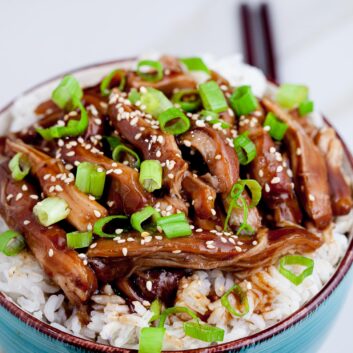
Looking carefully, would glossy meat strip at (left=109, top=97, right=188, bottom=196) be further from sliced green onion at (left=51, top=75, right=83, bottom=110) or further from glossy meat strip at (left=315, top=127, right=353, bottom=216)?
glossy meat strip at (left=315, top=127, right=353, bottom=216)

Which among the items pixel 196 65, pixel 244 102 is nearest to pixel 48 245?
pixel 244 102

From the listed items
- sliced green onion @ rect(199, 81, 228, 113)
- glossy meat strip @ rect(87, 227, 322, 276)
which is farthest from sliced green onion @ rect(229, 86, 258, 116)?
glossy meat strip @ rect(87, 227, 322, 276)

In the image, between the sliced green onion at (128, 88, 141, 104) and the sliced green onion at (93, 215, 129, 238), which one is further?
the sliced green onion at (128, 88, 141, 104)

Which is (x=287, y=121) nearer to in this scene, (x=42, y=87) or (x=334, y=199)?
(x=334, y=199)

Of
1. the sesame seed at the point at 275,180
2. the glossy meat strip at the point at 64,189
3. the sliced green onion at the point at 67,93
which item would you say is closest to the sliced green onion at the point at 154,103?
the sliced green onion at the point at 67,93

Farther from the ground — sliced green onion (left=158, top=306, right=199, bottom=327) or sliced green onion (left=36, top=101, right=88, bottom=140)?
sliced green onion (left=36, top=101, right=88, bottom=140)

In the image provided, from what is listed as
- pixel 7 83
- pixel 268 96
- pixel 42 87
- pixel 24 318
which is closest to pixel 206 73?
pixel 268 96

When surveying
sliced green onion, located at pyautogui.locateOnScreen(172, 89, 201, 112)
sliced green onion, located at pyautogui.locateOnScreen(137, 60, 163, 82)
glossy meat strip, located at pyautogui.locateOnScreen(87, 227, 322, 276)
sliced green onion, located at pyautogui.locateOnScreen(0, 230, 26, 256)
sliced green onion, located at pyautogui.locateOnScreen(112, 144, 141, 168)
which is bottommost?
glossy meat strip, located at pyautogui.locateOnScreen(87, 227, 322, 276)

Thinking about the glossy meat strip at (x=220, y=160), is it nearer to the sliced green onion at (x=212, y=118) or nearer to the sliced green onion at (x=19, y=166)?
the sliced green onion at (x=212, y=118)
